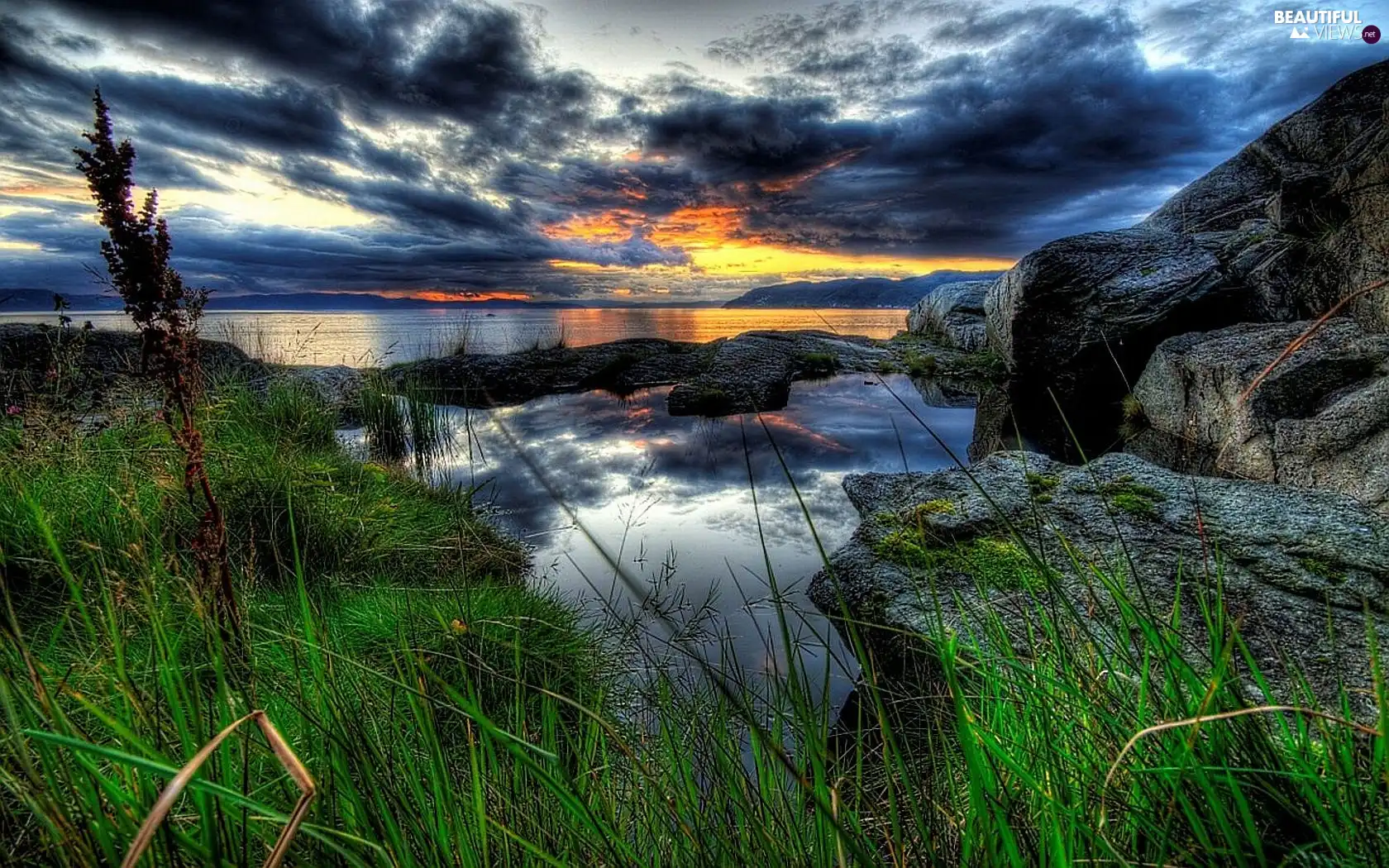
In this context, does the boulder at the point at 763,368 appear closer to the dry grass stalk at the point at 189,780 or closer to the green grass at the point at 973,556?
the green grass at the point at 973,556

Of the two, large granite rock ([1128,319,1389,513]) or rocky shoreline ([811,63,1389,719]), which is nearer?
rocky shoreline ([811,63,1389,719])

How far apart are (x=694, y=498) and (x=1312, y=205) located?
752cm

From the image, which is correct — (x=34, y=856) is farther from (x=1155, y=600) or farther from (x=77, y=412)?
(x=77, y=412)

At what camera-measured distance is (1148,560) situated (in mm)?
3316

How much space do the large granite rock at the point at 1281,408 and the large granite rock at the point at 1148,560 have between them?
1.57 feet

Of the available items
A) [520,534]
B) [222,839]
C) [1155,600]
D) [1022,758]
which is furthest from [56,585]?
[1155,600]

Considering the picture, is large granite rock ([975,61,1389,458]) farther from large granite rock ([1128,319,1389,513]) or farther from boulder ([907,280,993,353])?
boulder ([907,280,993,353])

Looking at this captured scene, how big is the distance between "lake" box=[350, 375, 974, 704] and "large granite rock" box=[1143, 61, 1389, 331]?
11.4 feet

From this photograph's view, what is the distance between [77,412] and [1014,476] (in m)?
8.67

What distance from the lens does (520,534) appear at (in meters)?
5.39

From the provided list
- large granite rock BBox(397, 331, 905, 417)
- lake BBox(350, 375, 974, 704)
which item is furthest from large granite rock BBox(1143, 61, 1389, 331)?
large granite rock BBox(397, 331, 905, 417)

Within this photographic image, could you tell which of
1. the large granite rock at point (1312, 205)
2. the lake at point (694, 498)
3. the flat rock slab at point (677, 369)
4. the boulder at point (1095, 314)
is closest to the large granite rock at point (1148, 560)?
the lake at point (694, 498)

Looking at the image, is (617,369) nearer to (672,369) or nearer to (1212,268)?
(672,369)

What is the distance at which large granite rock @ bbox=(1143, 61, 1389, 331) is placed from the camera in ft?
19.1
